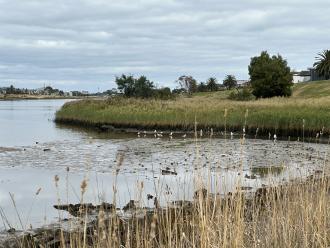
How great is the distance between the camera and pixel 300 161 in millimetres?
21188

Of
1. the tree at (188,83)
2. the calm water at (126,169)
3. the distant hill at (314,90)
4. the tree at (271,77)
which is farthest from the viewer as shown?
the tree at (188,83)

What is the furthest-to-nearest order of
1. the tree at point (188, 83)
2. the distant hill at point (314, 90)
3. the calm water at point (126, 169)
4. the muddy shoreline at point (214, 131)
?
the tree at point (188, 83) < the distant hill at point (314, 90) < the muddy shoreline at point (214, 131) < the calm water at point (126, 169)

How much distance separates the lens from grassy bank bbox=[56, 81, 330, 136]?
117 feet

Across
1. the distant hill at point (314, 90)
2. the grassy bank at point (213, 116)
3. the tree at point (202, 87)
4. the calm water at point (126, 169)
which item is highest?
the tree at point (202, 87)

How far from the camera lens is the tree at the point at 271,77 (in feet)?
249

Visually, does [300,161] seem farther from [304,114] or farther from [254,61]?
[254,61]

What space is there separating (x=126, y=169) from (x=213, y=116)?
23.8m

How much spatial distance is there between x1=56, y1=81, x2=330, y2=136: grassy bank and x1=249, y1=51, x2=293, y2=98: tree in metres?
26.0

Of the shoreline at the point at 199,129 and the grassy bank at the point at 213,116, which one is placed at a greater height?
the grassy bank at the point at 213,116

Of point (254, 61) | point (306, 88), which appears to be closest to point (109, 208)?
point (254, 61)

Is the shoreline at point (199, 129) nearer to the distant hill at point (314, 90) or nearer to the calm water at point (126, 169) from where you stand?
the calm water at point (126, 169)

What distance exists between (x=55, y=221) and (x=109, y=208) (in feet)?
4.20

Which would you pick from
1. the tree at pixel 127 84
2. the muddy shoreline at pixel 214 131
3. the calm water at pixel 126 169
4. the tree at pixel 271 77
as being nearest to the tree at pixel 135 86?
the tree at pixel 127 84

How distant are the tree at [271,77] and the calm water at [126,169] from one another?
46.1m
